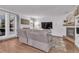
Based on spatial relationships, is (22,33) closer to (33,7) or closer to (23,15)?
(23,15)

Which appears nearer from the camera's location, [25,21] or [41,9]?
[41,9]

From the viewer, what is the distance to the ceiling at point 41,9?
2.18 metres

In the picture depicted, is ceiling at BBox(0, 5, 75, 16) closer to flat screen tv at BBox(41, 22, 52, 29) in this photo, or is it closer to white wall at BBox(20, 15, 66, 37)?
white wall at BBox(20, 15, 66, 37)

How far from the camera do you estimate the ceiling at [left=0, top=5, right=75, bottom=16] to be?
2182 mm

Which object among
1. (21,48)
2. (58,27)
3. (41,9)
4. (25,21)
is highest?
(41,9)

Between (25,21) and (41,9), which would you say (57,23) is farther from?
(25,21)

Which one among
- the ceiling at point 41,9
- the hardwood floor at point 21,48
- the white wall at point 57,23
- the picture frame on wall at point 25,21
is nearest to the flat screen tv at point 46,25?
the white wall at point 57,23

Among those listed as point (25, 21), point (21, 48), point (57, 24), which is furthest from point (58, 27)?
point (21, 48)

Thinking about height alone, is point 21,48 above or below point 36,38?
below

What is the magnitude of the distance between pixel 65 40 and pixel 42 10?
35.4 inches

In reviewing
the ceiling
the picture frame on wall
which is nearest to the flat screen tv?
the ceiling

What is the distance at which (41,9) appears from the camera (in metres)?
2.22
